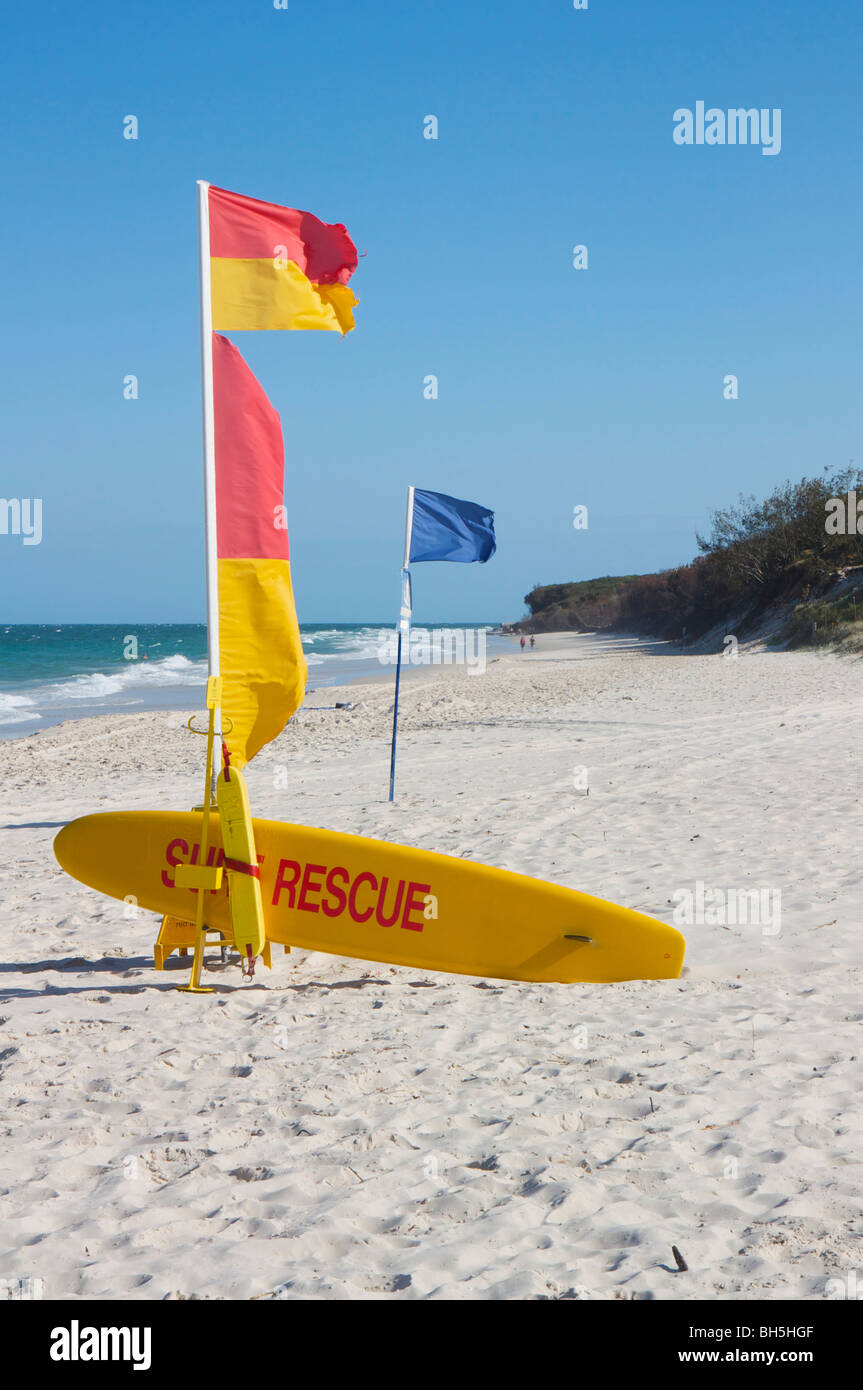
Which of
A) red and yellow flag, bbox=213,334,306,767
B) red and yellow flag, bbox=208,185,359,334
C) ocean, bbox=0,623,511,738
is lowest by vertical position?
ocean, bbox=0,623,511,738

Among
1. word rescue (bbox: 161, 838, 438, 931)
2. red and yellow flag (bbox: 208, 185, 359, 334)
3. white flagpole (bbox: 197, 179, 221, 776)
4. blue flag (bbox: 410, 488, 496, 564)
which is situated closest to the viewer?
white flagpole (bbox: 197, 179, 221, 776)

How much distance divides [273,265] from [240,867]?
9.76 ft

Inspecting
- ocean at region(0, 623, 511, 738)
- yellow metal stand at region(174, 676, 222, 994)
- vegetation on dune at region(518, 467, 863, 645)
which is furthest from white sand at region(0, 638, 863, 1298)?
vegetation on dune at region(518, 467, 863, 645)

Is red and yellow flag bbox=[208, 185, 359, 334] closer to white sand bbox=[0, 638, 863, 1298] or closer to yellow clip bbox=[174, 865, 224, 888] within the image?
yellow clip bbox=[174, 865, 224, 888]

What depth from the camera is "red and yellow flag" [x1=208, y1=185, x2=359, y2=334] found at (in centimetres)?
470

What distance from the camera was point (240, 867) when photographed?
4.71 meters

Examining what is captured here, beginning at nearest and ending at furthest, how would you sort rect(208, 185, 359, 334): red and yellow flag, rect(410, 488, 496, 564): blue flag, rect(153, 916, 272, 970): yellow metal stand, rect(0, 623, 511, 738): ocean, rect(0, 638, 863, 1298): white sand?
1. rect(0, 638, 863, 1298): white sand
2. rect(208, 185, 359, 334): red and yellow flag
3. rect(153, 916, 272, 970): yellow metal stand
4. rect(410, 488, 496, 564): blue flag
5. rect(0, 623, 511, 738): ocean

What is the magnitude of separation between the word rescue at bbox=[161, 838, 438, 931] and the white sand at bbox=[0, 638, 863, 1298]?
349 mm

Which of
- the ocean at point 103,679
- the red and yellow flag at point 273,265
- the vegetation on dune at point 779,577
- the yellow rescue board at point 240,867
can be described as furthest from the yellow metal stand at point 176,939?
the vegetation on dune at point 779,577

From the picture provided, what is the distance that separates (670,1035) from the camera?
4.09m

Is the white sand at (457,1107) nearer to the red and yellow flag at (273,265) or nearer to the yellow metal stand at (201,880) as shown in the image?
the yellow metal stand at (201,880)

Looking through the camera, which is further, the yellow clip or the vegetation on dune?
the vegetation on dune
